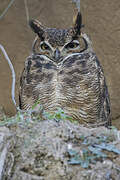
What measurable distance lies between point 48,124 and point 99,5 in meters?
2.80

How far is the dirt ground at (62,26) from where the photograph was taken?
4.30 meters

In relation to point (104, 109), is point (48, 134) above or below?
above

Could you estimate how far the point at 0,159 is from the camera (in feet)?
5.37

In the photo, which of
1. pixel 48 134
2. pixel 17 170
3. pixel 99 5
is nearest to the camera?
pixel 17 170

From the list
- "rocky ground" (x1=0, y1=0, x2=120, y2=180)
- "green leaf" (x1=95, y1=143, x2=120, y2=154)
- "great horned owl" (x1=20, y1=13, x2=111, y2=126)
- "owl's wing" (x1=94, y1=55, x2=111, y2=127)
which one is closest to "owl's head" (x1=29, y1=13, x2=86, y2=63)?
"great horned owl" (x1=20, y1=13, x2=111, y2=126)

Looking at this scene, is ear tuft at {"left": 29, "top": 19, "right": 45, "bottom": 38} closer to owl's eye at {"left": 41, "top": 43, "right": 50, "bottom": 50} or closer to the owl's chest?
owl's eye at {"left": 41, "top": 43, "right": 50, "bottom": 50}

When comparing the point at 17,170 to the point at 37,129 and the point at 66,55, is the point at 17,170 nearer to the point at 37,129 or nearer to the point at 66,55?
the point at 37,129

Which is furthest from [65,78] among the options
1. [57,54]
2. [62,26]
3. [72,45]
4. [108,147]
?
[62,26]

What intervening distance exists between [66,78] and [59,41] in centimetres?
32

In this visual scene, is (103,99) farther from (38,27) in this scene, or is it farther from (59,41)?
(38,27)

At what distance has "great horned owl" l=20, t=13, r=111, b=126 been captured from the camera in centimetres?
286

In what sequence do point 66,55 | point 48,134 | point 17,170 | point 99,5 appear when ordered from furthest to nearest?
point 99,5 → point 66,55 → point 48,134 → point 17,170

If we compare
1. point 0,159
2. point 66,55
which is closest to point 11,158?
point 0,159

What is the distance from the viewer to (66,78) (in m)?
2.89
